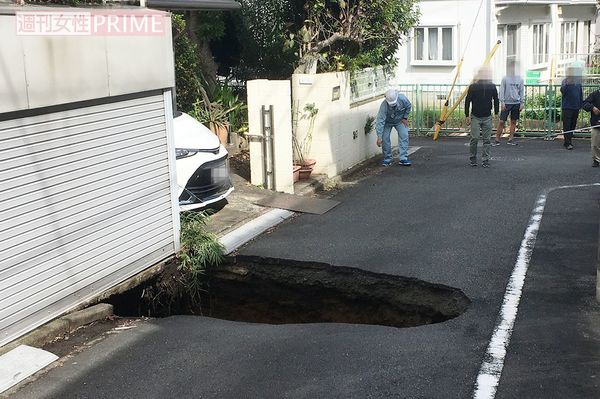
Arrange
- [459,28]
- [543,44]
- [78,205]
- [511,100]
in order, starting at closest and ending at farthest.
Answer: [78,205], [511,100], [459,28], [543,44]

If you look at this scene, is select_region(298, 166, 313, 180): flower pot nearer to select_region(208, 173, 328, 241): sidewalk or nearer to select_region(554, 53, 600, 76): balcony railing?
select_region(208, 173, 328, 241): sidewalk

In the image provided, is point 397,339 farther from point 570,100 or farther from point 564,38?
point 564,38

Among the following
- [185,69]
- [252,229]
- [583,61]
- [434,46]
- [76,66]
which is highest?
→ [434,46]

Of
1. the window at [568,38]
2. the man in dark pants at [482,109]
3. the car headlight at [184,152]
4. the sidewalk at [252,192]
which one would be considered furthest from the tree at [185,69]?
the window at [568,38]

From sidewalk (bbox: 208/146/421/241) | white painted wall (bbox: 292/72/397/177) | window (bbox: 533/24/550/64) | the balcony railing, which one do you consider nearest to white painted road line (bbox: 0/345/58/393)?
sidewalk (bbox: 208/146/421/241)

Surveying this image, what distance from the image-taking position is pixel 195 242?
8.43 m

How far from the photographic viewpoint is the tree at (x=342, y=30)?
14367mm

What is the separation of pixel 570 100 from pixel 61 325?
43.8 feet

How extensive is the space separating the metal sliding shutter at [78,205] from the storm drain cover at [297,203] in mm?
2960

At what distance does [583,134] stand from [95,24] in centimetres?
1414

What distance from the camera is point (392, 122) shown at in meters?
14.7

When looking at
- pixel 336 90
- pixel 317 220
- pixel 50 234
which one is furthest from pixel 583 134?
pixel 50 234

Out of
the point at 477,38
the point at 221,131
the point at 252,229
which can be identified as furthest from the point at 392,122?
the point at 477,38

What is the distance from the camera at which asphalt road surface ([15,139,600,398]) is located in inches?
205
